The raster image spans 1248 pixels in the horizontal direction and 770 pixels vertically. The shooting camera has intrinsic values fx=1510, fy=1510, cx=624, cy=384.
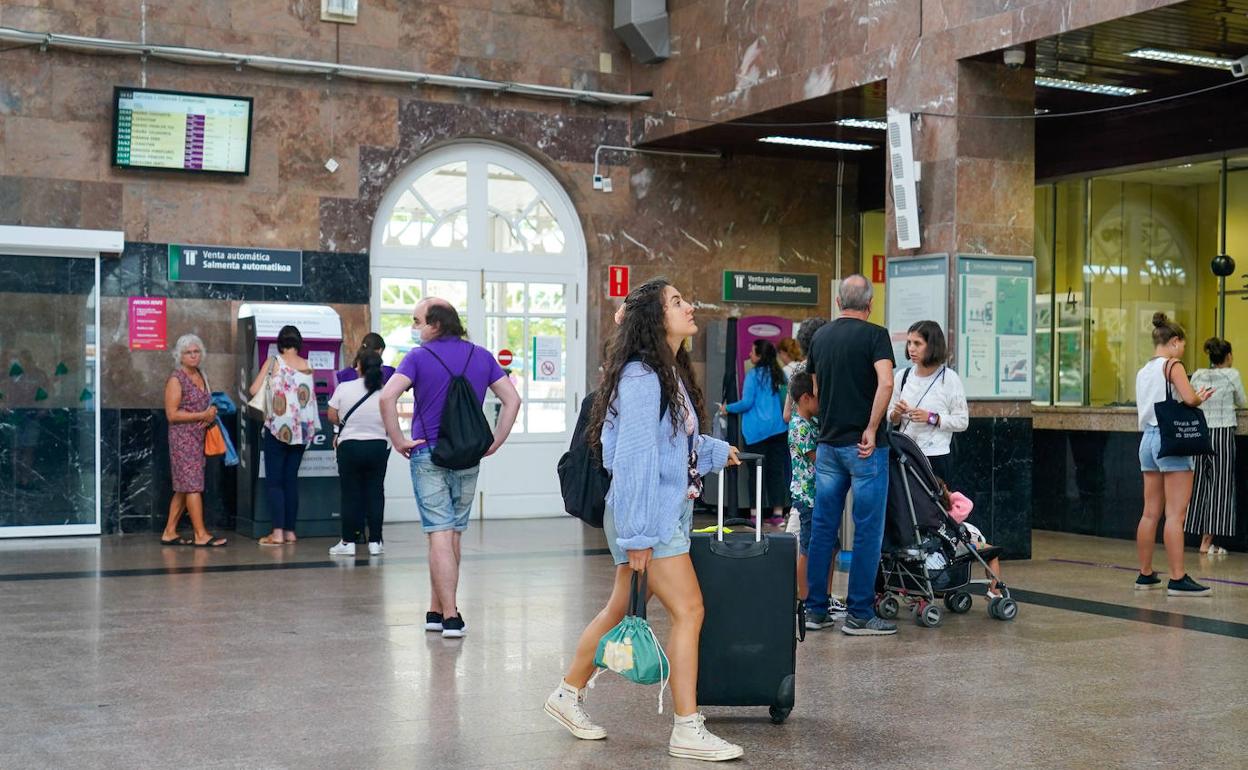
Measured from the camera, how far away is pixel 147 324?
11.8 meters

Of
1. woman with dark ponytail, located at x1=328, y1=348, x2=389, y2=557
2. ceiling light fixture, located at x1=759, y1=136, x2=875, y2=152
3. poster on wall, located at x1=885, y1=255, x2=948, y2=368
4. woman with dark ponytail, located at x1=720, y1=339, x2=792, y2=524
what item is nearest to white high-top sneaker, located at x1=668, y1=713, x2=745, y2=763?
poster on wall, located at x1=885, y1=255, x2=948, y2=368

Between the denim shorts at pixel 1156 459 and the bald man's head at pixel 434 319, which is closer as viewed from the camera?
the bald man's head at pixel 434 319

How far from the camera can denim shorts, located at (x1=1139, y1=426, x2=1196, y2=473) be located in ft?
27.8

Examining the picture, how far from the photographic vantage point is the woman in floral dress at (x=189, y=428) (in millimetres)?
10969

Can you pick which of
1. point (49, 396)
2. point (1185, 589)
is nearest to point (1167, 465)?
point (1185, 589)

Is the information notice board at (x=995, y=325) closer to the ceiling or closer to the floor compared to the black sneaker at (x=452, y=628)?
closer to the ceiling

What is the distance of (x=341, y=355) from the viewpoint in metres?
12.2

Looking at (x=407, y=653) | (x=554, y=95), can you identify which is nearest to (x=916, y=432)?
(x=407, y=653)

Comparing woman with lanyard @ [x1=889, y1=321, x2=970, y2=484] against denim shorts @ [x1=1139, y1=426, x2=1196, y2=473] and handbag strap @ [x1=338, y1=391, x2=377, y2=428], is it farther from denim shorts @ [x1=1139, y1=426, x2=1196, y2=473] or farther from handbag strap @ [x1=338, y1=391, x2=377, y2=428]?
handbag strap @ [x1=338, y1=391, x2=377, y2=428]

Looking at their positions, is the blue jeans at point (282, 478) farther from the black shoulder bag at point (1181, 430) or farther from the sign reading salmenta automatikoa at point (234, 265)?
the black shoulder bag at point (1181, 430)

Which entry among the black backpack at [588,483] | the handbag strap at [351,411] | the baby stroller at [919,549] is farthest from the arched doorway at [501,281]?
the black backpack at [588,483]

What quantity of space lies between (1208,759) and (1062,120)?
9.17 metres

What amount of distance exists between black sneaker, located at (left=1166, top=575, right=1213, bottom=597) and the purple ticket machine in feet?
19.1

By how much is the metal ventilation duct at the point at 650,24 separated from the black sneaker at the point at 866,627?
294 inches
